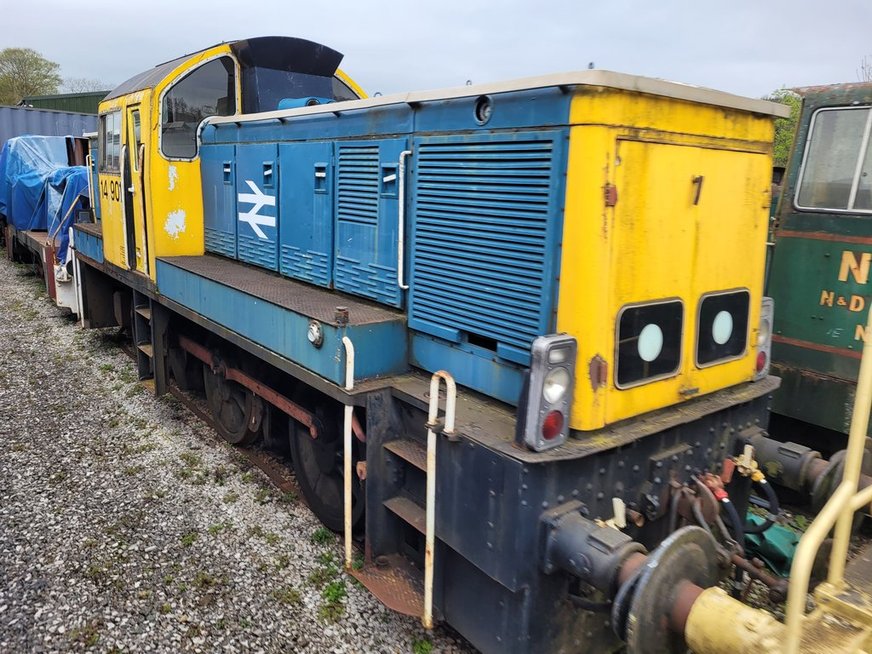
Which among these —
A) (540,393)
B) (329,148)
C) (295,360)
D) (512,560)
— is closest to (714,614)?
(512,560)

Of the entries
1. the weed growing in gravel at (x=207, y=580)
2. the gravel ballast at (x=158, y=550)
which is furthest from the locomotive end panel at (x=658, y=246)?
the weed growing in gravel at (x=207, y=580)

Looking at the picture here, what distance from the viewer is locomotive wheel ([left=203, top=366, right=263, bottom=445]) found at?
4.87 m

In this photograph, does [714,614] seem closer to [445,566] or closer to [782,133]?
[445,566]

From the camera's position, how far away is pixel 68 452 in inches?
202

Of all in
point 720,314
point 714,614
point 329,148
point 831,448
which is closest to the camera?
point 714,614

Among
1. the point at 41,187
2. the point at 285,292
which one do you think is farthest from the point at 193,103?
the point at 41,187

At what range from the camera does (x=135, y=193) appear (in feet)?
19.0

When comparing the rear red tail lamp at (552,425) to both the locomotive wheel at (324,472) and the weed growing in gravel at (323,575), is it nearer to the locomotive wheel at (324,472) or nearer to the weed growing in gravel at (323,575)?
the locomotive wheel at (324,472)

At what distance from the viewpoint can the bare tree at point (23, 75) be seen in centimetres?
3950

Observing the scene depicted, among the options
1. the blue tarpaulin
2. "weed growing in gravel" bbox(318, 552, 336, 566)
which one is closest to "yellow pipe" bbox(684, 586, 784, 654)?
"weed growing in gravel" bbox(318, 552, 336, 566)

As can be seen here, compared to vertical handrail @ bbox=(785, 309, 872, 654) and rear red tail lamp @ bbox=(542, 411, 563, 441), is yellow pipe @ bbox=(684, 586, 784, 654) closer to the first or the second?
vertical handrail @ bbox=(785, 309, 872, 654)

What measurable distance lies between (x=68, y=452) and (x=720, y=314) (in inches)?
189

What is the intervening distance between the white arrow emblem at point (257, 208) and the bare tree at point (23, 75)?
141 ft

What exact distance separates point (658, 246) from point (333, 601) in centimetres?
241
